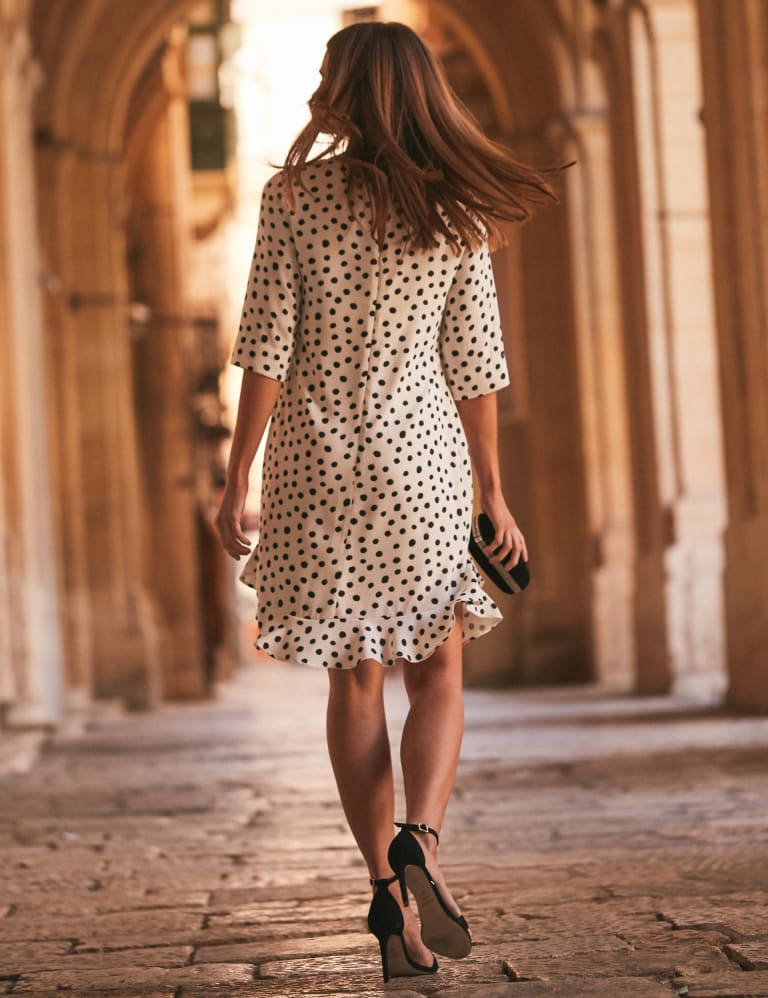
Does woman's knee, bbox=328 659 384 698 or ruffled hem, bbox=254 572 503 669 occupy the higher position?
ruffled hem, bbox=254 572 503 669

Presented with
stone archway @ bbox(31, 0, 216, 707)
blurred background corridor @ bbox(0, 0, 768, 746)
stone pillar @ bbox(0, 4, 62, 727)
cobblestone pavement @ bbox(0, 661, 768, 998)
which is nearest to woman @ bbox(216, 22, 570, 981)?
cobblestone pavement @ bbox(0, 661, 768, 998)

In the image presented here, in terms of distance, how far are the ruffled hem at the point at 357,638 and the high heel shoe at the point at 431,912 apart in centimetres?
37

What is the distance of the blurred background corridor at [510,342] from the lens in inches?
417

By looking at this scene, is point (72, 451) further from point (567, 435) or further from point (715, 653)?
point (715, 653)

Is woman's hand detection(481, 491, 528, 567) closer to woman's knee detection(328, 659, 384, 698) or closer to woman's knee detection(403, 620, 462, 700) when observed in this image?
woman's knee detection(403, 620, 462, 700)

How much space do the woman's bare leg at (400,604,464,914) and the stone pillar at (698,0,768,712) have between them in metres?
6.43

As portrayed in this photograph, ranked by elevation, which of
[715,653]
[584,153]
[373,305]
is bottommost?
[715,653]

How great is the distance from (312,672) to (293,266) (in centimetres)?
2969

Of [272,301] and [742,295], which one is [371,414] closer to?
[272,301]

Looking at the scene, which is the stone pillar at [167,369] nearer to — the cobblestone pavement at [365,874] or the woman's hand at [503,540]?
the cobblestone pavement at [365,874]

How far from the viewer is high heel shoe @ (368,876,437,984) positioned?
3.27 meters

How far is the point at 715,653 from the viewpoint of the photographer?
1257cm

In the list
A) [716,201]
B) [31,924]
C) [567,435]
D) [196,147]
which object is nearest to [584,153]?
[567,435]

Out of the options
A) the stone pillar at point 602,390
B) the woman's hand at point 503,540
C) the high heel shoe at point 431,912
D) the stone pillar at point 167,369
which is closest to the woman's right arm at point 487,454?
the woman's hand at point 503,540
